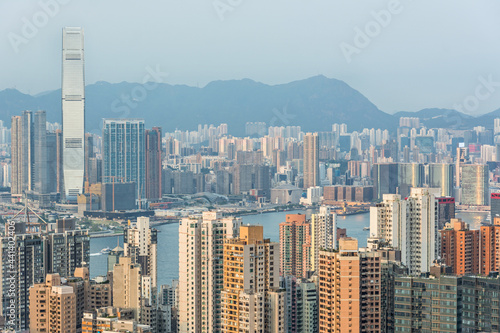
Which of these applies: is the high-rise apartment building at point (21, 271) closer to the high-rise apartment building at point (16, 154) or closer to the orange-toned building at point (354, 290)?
the orange-toned building at point (354, 290)

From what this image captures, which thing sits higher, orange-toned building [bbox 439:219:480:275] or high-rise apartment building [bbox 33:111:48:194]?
high-rise apartment building [bbox 33:111:48:194]

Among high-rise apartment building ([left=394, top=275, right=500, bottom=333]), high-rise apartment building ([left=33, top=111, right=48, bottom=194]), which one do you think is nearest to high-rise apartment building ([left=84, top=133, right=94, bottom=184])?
high-rise apartment building ([left=33, top=111, right=48, bottom=194])

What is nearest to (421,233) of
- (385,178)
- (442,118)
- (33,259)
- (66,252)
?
(66,252)

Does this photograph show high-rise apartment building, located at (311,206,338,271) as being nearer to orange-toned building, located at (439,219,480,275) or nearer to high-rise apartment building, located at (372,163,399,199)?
orange-toned building, located at (439,219,480,275)

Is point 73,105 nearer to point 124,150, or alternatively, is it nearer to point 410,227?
point 124,150

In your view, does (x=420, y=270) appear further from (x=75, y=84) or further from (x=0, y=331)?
(x=75, y=84)

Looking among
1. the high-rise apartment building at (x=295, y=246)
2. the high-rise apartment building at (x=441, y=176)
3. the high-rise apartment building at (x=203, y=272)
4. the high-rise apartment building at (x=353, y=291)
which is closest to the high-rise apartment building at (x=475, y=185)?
the high-rise apartment building at (x=441, y=176)
